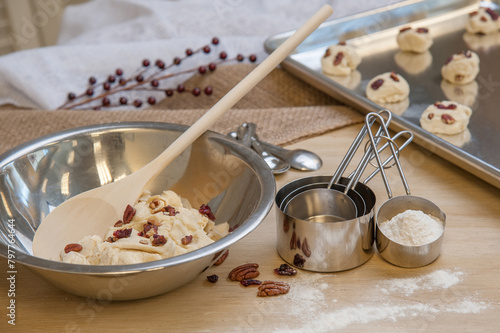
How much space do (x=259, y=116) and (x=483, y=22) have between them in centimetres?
73

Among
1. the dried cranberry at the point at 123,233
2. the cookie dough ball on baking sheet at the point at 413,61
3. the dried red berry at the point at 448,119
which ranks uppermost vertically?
the cookie dough ball on baking sheet at the point at 413,61

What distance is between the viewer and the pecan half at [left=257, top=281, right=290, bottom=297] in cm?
77

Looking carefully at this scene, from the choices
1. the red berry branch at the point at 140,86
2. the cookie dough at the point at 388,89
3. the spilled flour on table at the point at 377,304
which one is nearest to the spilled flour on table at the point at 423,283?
the spilled flour on table at the point at 377,304

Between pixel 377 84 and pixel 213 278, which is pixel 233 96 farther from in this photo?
pixel 377 84

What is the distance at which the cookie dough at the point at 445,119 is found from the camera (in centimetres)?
109

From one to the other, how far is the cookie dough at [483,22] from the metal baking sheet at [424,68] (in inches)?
0.7

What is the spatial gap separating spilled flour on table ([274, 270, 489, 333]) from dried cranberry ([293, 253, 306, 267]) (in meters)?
0.02

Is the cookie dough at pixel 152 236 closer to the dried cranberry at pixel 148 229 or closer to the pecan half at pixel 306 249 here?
the dried cranberry at pixel 148 229

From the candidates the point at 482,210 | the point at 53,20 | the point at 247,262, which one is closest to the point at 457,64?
the point at 482,210

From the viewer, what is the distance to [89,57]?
1.50 metres

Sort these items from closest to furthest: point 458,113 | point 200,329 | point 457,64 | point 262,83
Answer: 1. point 200,329
2. point 458,113
3. point 457,64
4. point 262,83

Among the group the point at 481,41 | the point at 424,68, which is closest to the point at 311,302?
the point at 424,68

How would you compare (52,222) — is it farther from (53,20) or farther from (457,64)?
(53,20)

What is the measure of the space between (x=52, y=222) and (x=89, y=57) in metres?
0.78
